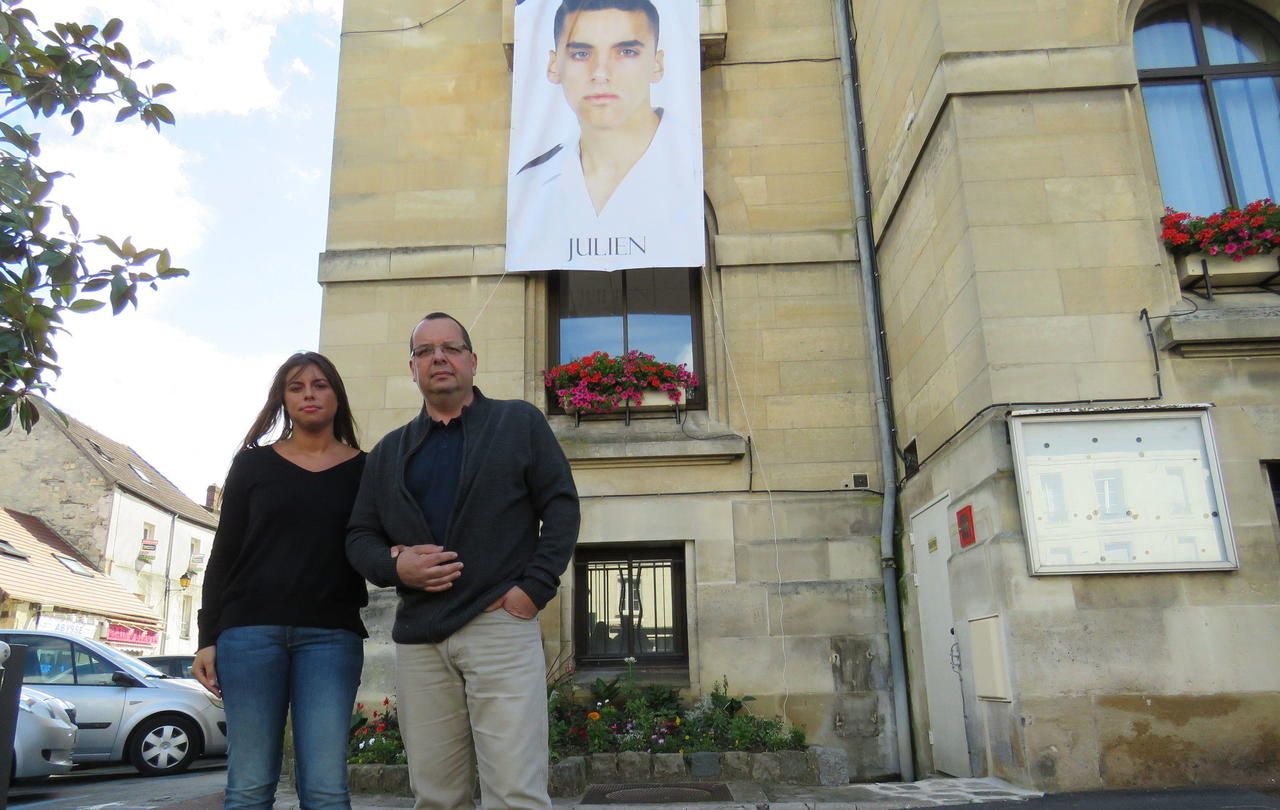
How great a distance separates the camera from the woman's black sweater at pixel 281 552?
306cm

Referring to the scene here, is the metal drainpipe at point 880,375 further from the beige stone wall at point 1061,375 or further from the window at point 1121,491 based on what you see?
the window at point 1121,491

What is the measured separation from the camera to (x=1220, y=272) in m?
6.58

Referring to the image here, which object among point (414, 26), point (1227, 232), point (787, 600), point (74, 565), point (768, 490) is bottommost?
point (787, 600)

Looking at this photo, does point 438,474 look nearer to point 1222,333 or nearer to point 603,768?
point 603,768

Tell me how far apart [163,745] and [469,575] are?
28.5 feet

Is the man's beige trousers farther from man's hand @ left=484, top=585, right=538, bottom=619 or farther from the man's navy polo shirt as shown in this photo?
the man's navy polo shirt

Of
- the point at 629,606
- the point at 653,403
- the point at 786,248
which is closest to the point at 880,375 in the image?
the point at 786,248

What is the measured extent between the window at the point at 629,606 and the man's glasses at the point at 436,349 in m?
5.96

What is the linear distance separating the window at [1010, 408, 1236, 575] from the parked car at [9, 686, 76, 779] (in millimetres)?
7646

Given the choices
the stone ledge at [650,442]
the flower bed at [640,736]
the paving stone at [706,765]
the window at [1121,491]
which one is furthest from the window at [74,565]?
the window at [1121,491]

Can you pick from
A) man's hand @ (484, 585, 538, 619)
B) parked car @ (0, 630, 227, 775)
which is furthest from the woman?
parked car @ (0, 630, 227, 775)

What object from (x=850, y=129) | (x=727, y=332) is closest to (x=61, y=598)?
(x=727, y=332)

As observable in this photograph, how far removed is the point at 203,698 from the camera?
10.3 metres

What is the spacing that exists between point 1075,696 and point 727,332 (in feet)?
15.2
